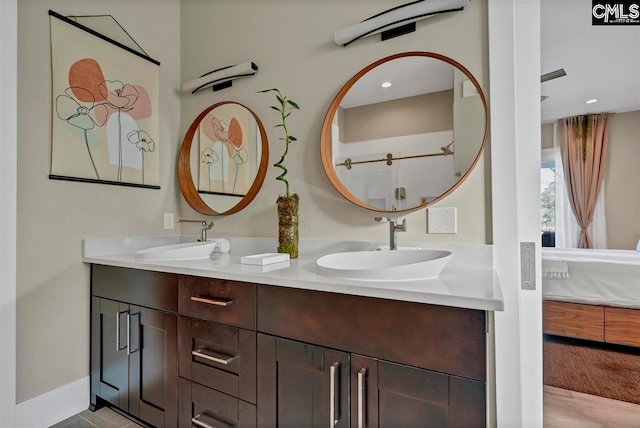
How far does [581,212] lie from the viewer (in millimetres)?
1402

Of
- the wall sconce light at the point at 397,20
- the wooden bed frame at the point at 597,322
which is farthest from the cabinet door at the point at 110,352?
the wooden bed frame at the point at 597,322

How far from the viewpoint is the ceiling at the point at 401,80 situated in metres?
1.42

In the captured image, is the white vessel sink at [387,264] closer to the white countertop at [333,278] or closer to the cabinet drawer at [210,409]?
the white countertop at [333,278]

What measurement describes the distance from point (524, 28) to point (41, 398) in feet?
8.85

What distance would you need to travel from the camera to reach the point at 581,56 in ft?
4.09

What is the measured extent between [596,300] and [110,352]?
304 cm

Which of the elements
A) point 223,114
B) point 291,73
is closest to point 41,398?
point 223,114

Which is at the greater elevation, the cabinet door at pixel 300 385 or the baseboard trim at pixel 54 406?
the cabinet door at pixel 300 385

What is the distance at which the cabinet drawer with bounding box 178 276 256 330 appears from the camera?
116 cm

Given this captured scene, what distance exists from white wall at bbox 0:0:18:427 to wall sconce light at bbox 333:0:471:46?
148cm

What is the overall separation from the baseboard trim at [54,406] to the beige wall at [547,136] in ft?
8.08

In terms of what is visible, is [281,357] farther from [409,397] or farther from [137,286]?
[137,286]

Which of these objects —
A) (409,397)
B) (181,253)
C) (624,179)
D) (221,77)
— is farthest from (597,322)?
(221,77)

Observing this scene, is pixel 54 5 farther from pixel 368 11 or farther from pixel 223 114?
pixel 368 11
